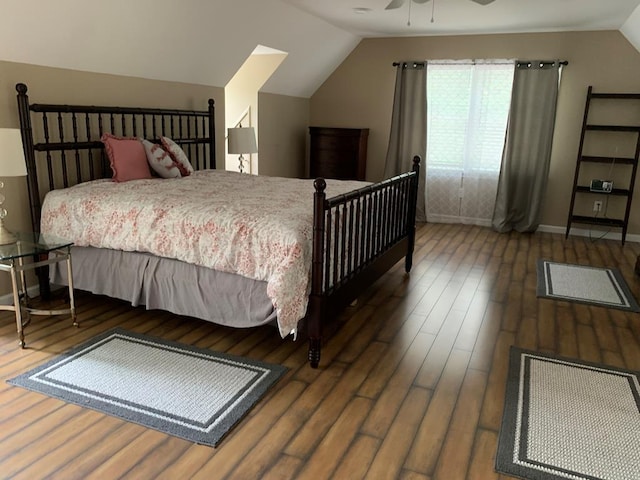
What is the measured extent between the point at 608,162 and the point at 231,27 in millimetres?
4226

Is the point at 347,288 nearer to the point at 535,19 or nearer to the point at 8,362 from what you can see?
the point at 8,362

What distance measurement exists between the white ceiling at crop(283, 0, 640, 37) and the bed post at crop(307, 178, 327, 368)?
2.45m

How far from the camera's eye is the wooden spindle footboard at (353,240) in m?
2.52

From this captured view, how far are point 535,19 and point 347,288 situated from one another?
149 inches

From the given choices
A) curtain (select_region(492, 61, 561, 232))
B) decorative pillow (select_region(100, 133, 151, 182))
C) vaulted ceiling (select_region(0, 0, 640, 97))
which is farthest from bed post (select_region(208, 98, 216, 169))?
curtain (select_region(492, 61, 561, 232))

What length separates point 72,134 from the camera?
11.7 feet

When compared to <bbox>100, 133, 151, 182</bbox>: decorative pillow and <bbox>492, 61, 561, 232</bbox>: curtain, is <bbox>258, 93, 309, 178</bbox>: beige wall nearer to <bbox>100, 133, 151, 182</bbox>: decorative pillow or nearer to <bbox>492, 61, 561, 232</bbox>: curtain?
<bbox>100, 133, 151, 182</bbox>: decorative pillow

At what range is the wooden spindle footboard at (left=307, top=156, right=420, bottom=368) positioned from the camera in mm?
2516

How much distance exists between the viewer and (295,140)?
663cm

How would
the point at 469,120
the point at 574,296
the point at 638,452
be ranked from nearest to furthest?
the point at 638,452
the point at 574,296
the point at 469,120

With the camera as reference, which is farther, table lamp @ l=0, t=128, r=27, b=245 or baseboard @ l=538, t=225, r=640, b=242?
baseboard @ l=538, t=225, r=640, b=242

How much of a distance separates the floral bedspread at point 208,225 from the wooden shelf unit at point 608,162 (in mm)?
3219

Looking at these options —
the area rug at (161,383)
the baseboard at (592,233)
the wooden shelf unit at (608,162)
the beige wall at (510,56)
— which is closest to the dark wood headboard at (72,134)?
the area rug at (161,383)

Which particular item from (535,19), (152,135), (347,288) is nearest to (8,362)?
(347,288)
